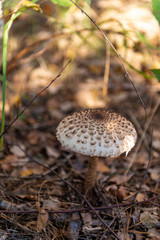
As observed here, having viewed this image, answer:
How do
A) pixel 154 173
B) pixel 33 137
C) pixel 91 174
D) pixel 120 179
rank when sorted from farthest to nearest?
pixel 33 137 → pixel 154 173 → pixel 120 179 → pixel 91 174

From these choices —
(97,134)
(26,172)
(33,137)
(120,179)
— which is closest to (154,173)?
(120,179)

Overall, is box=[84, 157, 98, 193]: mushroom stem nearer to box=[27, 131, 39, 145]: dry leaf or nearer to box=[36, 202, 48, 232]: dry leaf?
box=[36, 202, 48, 232]: dry leaf

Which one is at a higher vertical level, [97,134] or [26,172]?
[97,134]

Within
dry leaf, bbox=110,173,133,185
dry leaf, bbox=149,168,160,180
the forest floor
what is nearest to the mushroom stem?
the forest floor

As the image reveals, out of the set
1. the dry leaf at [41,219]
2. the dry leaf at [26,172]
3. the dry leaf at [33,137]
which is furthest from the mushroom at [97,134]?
the dry leaf at [33,137]

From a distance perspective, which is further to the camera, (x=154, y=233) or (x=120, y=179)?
(x=120, y=179)

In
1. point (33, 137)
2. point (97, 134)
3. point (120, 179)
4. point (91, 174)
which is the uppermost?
point (97, 134)

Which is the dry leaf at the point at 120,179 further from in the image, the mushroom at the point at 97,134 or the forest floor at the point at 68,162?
the mushroom at the point at 97,134

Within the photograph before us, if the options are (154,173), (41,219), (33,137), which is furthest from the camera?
(33,137)

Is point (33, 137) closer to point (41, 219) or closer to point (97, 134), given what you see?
point (41, 219)
